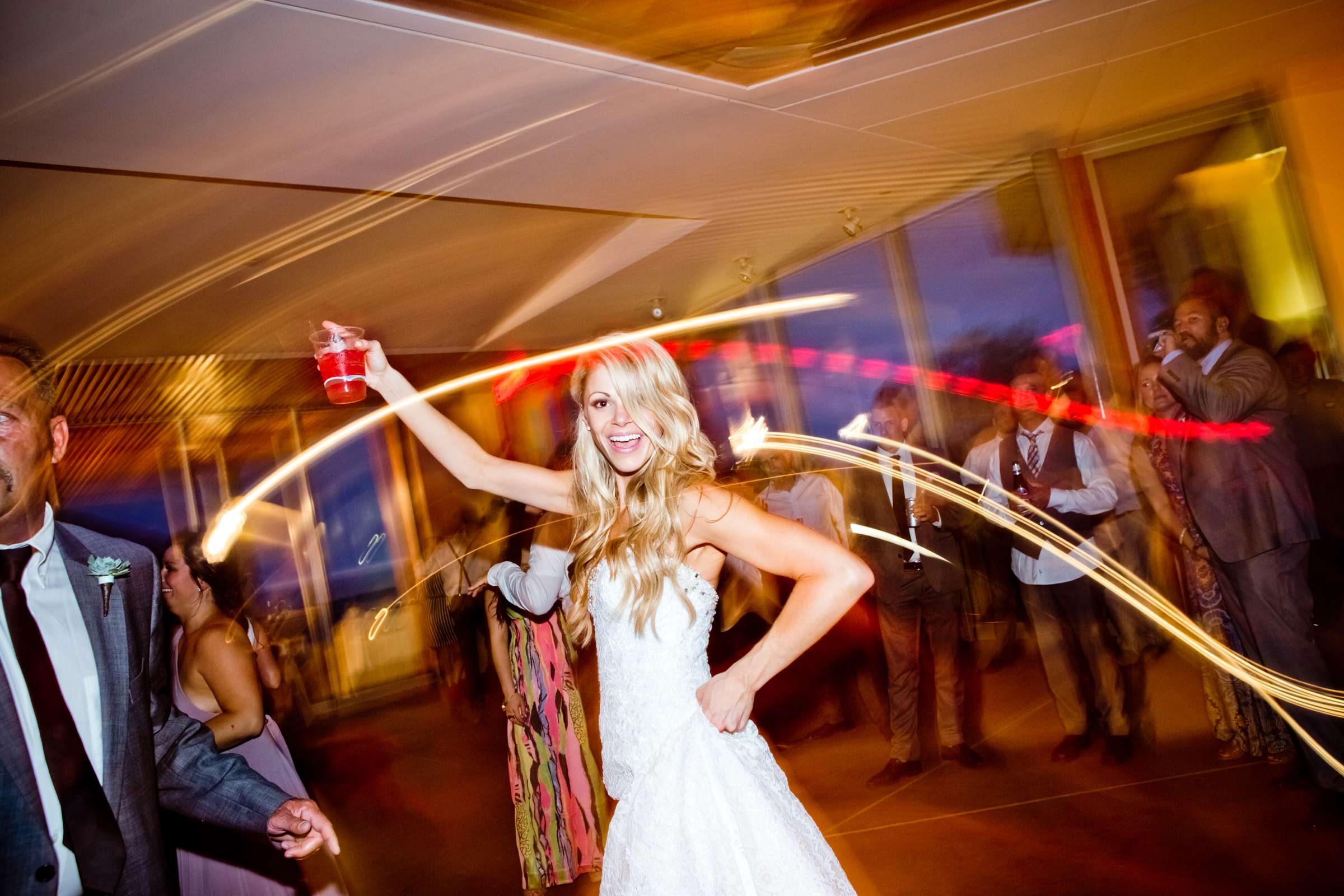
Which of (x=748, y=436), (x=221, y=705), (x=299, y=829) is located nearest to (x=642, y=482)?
(x=299, y=829)

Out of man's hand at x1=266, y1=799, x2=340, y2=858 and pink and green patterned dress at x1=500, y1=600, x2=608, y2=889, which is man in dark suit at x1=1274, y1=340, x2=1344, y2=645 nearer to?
pink and green patterned dress at x1=500, y1=600, x2=608, y2=889

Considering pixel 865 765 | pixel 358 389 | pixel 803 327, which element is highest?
pixel 803 327

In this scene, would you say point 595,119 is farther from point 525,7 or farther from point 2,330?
point 2,330

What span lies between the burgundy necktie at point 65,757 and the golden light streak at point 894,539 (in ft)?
10.3

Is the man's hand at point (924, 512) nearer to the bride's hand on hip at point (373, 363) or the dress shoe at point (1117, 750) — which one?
the dress shoe at point (1117, 750)

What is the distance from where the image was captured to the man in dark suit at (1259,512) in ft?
8.96

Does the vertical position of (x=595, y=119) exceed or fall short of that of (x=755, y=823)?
it exceeds it

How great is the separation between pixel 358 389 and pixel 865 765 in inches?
127

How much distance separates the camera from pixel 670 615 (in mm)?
1585

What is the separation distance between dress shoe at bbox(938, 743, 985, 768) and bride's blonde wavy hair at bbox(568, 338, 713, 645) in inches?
101

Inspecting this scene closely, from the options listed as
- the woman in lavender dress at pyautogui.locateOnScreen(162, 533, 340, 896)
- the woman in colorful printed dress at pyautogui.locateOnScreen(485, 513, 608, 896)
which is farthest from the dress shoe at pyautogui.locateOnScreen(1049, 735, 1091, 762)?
the woman in lavender dress at pyautogui.locateOnScreen(162, 533, 340, 896)

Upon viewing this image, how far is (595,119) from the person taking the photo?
10.1ft

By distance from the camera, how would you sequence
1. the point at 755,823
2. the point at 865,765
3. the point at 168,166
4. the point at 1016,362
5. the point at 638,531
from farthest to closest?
the point at 1016,362 → the point at 865,765 → the point at 168,166 → the point at 638,531 → the point at 755,823

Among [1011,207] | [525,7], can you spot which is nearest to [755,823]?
[525,7]
